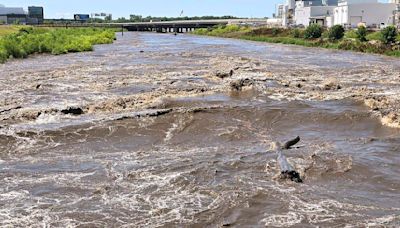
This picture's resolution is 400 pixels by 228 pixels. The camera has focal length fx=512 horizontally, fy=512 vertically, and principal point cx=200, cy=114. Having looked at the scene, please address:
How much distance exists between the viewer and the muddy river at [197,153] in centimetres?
1084

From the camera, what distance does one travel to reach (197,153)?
15445 millimetres

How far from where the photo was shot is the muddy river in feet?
35.6

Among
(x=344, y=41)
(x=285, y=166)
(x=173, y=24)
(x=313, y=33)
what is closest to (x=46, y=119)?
(x=285, y=166)

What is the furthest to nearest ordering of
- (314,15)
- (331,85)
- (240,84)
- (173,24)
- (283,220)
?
(173,24)
(314,15)
(331,85)
(240,84)
(283,220)

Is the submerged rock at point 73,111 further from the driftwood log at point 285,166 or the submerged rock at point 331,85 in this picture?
the submerged rock at point 331,85

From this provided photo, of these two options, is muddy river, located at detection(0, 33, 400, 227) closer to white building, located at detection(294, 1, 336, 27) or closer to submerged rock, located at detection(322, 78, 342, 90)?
submerged rock, located at detection(322, 78, 342, 90)

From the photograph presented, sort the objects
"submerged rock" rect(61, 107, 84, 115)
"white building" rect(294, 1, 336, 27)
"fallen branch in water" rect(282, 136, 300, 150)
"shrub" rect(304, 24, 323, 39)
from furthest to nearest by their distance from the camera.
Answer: "white building" rect(294, 1, 336, 27) → "shrub" rect(304, 24, 323, 39) → "submerged rock" rect(61, 107, 84, 115) → "fallen branch in water" rect(282, 136, 300, 150)

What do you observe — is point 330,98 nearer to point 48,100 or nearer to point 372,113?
point 372,113

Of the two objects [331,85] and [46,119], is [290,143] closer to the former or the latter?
[46,119]

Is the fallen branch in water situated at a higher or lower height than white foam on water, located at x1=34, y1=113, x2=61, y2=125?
lower

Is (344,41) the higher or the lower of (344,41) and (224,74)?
the higher

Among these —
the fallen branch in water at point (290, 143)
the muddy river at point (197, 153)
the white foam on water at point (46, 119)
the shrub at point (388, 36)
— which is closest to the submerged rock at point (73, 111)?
the muddy river at point (197, 153)

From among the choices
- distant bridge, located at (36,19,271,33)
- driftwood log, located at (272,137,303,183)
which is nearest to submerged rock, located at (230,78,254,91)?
driftwood log, located at (272,137,303,183)

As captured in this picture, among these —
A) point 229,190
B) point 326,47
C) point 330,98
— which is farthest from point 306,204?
point 326,47
